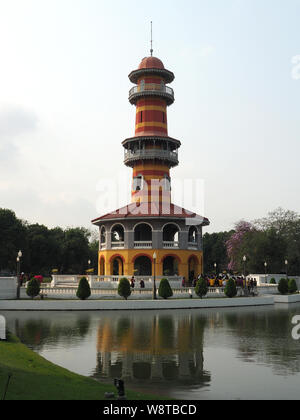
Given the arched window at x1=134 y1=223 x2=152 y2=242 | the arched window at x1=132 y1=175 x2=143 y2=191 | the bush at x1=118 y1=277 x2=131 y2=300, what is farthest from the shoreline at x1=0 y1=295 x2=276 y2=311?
the arched window at x1=132 y1=175 x2=143 y2=191

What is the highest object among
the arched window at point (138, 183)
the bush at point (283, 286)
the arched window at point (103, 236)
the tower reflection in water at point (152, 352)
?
the arched window at point (138, 183)

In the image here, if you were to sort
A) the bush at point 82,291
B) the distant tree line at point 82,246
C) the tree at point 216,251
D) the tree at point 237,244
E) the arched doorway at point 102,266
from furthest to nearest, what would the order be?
the tree at point 216,251, the tree at point 237,244, the distant tree line at point 82,246, the arched doorway at point 102,266, the bush at point 82,291

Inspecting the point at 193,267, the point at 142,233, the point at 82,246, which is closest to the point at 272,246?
the point at 193,267

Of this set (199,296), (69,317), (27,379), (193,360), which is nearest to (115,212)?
(199,296)

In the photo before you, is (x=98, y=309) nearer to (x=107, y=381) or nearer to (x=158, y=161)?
(x=107, y=381)

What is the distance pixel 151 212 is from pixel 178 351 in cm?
3379

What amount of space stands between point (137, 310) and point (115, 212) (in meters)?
21.5

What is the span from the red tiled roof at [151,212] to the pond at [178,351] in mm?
22066

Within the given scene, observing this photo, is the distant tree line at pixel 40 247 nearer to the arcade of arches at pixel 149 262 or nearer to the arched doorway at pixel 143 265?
the arcade of arches at pixel 149 262

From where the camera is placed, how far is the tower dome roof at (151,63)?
2179 inches

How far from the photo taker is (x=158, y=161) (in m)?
53.4

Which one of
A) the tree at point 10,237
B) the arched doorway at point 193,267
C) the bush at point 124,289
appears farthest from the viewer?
the tree at point 10,237

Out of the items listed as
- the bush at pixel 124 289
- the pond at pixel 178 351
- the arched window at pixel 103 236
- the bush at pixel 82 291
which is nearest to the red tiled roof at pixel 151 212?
the arched window at pixel 103 236

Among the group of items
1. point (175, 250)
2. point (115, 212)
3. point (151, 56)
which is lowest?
point (175, 250)
